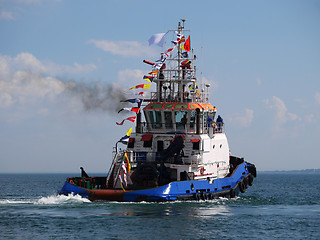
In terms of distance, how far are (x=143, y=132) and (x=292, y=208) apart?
11390 mm

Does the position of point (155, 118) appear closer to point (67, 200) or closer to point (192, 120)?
point (192, 120)

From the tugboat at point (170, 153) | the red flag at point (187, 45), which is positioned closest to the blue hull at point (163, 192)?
the tugboat at point (170, 153)

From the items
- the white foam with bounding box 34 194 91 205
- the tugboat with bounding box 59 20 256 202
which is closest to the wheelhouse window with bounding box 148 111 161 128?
the tugboat with bounding box 59 20 256 202

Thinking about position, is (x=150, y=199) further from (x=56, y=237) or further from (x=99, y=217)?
(x=56, y=237)

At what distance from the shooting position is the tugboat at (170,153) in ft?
119

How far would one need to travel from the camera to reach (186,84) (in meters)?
41.2

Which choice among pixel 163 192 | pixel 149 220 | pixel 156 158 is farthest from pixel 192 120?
pixel 149 220

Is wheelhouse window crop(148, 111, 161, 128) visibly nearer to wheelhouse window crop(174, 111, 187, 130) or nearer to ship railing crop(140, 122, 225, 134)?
ship railing crop(140, 122, 225, 134)

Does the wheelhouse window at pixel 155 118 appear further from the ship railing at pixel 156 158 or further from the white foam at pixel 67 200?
the white foam at pixel 67 200

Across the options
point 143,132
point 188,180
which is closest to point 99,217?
point 188,180

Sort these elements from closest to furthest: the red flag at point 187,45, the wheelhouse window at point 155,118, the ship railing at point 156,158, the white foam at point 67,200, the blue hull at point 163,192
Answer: the blue hull at point 163,192 → the white foam at point 67,200 → the ship railing at point 156,158 → the wheelhouse window at point 155,118 → the red flag at point 187,45

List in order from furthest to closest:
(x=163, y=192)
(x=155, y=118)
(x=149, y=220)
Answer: (x=155, y=118) → (x=163, y=192) → (x=149, y=220)

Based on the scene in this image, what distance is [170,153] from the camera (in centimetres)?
3769

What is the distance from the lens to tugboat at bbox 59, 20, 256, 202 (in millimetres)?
36188
